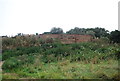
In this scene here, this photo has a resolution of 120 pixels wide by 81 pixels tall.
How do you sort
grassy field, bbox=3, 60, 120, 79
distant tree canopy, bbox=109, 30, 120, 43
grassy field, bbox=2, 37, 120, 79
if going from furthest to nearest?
distant tree canopy, bbox=109, 30, 120, 43
grassy field, bbox=2, 37, 120, 79
grassy field, bbox=3, 60, 120, 79

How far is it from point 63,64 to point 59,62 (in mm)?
629

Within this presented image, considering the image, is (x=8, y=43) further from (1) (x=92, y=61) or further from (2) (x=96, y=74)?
(2) (x=96, y=74)

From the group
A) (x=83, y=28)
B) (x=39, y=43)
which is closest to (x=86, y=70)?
(x=39, y=43)

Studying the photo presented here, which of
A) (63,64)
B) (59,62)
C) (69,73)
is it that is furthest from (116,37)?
(69,73)

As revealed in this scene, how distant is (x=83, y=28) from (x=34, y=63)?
896 inches

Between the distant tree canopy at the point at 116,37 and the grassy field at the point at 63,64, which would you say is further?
the distant tree canopy at the point at 116,37

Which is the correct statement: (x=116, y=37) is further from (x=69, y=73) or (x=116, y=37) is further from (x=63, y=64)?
(x=69, y=73)

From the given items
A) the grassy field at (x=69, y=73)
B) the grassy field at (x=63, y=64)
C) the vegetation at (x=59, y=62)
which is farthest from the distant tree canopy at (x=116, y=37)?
the grassy field at (x=69, y=73)

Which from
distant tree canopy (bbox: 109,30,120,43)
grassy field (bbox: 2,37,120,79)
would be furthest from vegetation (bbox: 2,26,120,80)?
distant tree canopy (bbox: 109,30,120,43)

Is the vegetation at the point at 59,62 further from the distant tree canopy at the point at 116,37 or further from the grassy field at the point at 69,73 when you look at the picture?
the distant tree canopy at the point at 116,37

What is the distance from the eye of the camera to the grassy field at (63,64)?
838cm

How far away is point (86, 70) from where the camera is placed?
9156mm

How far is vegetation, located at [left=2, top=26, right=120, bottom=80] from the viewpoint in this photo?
332 inches

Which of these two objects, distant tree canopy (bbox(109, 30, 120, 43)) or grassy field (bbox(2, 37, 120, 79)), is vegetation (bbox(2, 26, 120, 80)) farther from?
distant tree canopy (bbox(109, 30, 120, 43))
